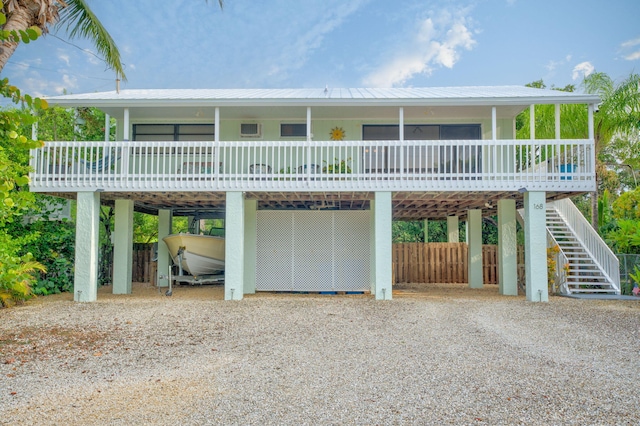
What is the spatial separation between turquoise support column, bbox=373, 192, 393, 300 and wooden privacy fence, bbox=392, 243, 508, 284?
8.03 m

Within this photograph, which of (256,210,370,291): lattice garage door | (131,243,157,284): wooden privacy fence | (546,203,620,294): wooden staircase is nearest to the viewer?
(546,203,620,294): wooden staircase

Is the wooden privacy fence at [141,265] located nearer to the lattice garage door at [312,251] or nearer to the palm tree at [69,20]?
the lattice garage door at [312,251]

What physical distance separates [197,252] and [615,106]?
15618 millimetres

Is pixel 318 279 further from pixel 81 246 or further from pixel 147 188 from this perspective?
pixel 81 246

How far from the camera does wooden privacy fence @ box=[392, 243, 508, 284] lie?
785 inches

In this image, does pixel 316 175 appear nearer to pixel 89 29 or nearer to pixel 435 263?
pixel 89 29

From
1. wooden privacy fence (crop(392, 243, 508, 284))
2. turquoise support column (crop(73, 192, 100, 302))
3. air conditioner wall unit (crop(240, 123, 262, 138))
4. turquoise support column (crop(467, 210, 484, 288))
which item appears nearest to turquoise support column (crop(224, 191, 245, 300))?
air conditioner wall unit (crop(240, 123, 262, 138))

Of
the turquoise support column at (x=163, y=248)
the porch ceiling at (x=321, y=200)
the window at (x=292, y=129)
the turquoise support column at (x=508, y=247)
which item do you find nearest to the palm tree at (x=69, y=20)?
the porch ceiling at (x=321, y=200)

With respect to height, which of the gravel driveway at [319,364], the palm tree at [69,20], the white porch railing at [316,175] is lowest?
the gravel driveway at [319,364]

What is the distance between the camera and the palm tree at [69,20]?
7.51m

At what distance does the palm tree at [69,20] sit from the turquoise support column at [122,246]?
3993 mm

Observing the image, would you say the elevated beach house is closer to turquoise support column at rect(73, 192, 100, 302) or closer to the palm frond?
turquoise support column at rect(73, 192, 100, 302)

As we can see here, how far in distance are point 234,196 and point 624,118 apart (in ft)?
46.8

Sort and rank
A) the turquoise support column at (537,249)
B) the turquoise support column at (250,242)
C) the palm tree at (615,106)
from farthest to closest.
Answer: the palm tree at (615,106)
the turquoise support column at (250,242)
the turquoise support column at (537,249)
